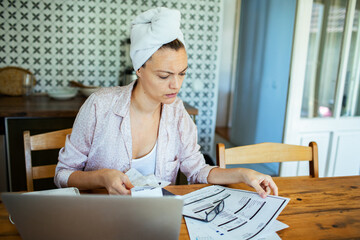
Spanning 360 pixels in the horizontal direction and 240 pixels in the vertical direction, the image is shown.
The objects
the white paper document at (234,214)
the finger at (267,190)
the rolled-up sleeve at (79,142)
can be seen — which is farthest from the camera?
the rolled-up sleeve at (79,142)

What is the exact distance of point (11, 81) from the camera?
2379 millimetres

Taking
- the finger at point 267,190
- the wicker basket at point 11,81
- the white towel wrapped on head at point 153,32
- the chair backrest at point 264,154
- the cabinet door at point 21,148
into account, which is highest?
the white towel wrapped on head at point 153,32

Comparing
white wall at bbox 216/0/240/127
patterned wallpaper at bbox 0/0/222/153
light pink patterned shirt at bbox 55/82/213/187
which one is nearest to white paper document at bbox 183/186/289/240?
light pink patterned shirt at bbox 55/82/213/187

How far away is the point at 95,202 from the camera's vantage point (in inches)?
22.0

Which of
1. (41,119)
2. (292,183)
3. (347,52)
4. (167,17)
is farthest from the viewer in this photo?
(347,52)

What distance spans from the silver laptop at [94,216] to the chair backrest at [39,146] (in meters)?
0.63

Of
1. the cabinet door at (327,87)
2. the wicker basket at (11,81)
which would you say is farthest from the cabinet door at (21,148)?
the cabinet door at (327,87)

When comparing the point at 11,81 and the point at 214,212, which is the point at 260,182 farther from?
the point at 11,81

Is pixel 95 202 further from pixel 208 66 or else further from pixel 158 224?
pixel 208 66

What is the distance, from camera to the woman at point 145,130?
106 cm

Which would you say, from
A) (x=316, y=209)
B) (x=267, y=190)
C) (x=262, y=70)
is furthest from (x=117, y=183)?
(x=262, y=70)

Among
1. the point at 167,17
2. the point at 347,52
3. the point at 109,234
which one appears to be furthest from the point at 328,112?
the point at 109,234

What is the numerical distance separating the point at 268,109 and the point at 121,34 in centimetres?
186

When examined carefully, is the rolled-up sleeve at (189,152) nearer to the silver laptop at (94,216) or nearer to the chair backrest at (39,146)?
the chair backrest at (39,146)
